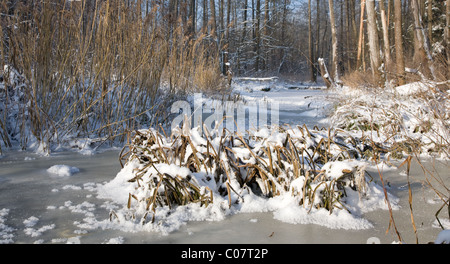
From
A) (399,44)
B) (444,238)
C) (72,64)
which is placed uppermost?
(399,44)

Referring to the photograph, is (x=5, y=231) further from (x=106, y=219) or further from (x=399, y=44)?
(x=399, y=44)

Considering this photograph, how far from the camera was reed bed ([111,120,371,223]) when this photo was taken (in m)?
1.77

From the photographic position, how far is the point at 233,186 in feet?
6.41

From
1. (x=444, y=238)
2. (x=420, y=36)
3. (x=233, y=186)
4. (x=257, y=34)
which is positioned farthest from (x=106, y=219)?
(x=257, y=34)

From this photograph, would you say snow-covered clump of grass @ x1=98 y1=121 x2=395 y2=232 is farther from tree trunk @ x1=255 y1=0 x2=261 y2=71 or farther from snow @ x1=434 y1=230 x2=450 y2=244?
tree trunk @ x1=255 y1=0 x2=261 y2=71

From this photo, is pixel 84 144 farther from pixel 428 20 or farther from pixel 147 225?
pixel 428 20

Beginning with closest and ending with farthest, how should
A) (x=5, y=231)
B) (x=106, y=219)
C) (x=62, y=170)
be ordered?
(x=5, y=231) < (x=106, y=219) < (x=62, y=170)

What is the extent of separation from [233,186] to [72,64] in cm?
234

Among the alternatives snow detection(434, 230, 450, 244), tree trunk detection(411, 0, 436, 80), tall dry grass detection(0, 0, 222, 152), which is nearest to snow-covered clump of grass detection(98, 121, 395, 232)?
snow detection(434, 230, 450, 244)

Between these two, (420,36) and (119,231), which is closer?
(119,231)
